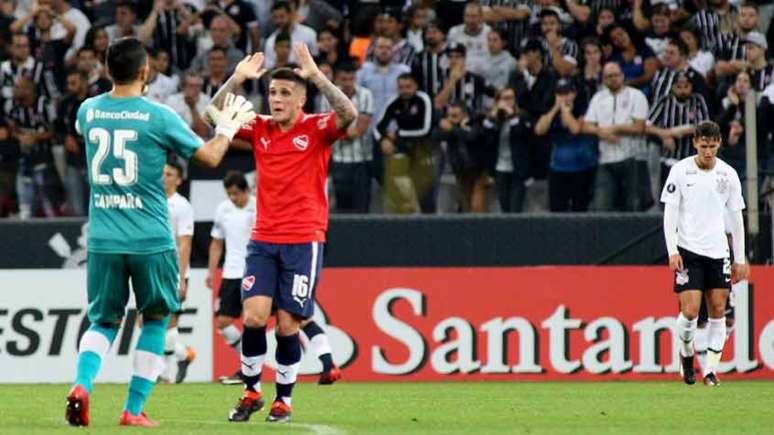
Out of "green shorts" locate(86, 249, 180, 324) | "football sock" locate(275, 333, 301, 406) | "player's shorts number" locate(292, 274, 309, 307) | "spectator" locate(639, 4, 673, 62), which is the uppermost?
"spectator" locate(639, 4, 673, 62)

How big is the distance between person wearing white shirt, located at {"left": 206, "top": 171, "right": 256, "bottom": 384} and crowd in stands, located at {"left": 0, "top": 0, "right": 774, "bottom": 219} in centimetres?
148

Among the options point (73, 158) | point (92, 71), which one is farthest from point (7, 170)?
point (92, 71)

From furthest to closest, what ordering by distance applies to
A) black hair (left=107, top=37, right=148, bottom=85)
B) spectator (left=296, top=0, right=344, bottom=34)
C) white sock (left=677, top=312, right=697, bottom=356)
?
spectator (left=296, top=0, right=344, bottom=34) → white sock (left=677, top=312, right=697, bottom=356) → black hair (left=107, top=37, right=148, bottom=85)

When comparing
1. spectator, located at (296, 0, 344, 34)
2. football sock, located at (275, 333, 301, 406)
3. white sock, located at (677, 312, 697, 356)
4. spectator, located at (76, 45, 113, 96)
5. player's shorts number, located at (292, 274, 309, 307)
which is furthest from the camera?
spectator, located at (296, 0, 344, 34)

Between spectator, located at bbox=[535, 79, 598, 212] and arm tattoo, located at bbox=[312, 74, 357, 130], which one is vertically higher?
arm tattoo, located at bbox=[312, 74, 357, 130]

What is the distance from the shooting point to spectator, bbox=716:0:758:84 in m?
20.2

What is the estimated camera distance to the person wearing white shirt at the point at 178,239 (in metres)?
17.3

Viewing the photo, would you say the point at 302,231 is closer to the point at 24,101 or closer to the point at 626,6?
the point at 24,101

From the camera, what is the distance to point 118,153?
1009 cm

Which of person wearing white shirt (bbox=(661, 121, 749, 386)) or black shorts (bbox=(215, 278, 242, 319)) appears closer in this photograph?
person wearing white shirt (bbox=(661, 121, 749, 386))

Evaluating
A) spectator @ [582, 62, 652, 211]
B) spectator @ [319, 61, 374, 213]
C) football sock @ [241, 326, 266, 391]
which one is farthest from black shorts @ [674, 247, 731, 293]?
football sock @ [241, 326, 266, 391]

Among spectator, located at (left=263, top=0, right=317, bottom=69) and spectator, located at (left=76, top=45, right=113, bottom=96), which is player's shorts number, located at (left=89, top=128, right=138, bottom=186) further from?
spectator, located at (left=263, top=0, right=317, bottom=69)

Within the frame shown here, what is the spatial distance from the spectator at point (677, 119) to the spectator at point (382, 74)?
2.95 m

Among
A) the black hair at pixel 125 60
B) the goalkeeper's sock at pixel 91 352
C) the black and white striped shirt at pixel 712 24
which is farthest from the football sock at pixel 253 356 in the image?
the black and white striped shirt at pixel 712 24
